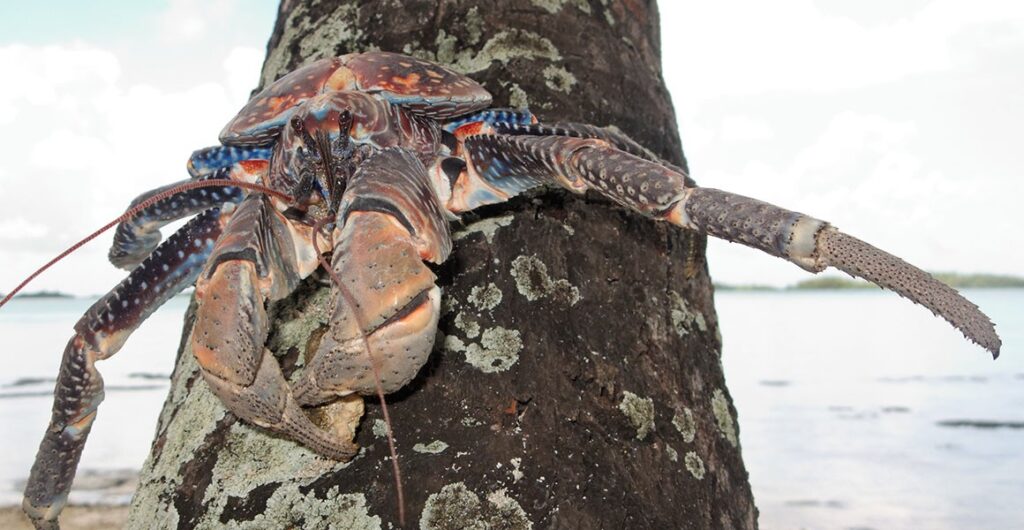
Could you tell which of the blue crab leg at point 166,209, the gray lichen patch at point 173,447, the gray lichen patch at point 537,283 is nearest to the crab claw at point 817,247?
the gray lichen patch at point 537,283

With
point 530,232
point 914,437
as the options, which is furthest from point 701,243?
point 914,437

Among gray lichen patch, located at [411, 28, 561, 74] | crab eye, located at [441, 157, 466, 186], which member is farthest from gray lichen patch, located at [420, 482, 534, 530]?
gray lichen patch, located at [411, 28, 561, 74]

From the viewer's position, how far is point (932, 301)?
4.62ft

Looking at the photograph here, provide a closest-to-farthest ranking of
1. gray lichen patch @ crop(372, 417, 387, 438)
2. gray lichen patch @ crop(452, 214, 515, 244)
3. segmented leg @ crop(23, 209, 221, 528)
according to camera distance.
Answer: gray lichen patch @ crop(372, 417, 387, 438) → gray lichen patch @ crop(452, 214, 515, 244) → segmented leg @ crop(23, 209, 221, 528)

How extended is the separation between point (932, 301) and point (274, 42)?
7.71 feet

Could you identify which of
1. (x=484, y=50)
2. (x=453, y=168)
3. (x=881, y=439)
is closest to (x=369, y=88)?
(x=453, y=168)

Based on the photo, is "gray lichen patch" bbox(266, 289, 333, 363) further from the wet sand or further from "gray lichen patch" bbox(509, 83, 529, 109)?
the wet sand

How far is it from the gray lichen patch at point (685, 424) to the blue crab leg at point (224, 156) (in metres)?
1.43

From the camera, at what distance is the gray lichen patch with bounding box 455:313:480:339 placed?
5.95 ft

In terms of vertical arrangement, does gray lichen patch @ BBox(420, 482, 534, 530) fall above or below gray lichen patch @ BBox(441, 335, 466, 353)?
below

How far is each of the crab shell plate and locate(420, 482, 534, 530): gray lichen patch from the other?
3.56ft

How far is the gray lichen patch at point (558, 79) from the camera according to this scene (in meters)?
2.37

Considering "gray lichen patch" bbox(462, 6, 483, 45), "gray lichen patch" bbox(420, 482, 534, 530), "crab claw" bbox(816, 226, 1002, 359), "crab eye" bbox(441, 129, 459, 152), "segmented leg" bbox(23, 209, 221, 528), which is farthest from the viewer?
"gray lichen patch" bbox(462, 6, 483, 45)

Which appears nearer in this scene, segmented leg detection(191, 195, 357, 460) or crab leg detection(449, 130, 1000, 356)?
crab leg detection(449, 130, 1000, 356)
